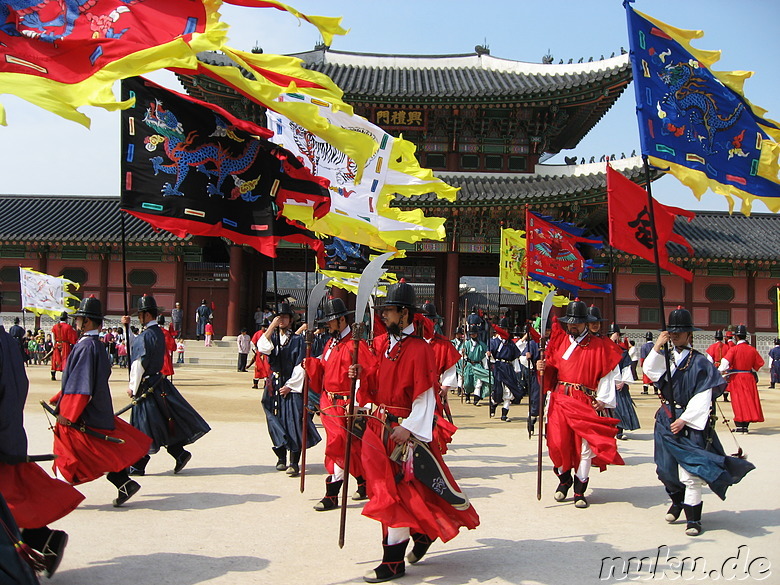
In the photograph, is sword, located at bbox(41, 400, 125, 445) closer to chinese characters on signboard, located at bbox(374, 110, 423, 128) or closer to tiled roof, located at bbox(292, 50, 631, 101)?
tiled roof, located at bbox(292, 50, 631, 101)

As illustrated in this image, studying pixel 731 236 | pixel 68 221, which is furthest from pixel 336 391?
pixel 731 236

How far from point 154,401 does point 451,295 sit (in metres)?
17.3

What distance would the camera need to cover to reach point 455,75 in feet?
90.2

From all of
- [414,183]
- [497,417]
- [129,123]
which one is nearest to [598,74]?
[497,417]

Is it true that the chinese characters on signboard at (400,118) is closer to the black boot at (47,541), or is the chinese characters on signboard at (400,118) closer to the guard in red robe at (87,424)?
the guard in red robe at (87,424)

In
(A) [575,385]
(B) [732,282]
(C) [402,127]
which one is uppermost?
(C) [402,127]

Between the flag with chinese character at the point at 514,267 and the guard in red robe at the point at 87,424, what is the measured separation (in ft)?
30.3

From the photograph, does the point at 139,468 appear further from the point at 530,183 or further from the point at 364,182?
the point at 530,183

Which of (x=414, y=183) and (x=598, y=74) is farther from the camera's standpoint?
(x=598, y=74)

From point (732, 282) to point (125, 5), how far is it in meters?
25.4

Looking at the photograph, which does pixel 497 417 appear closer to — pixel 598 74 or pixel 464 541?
pixel 464 541

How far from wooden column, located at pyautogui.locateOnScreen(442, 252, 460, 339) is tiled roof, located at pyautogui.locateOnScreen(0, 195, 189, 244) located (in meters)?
9.41

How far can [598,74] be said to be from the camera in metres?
23.2

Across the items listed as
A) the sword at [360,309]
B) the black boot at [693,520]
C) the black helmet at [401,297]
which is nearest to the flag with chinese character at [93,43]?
the sword at [360,309]
